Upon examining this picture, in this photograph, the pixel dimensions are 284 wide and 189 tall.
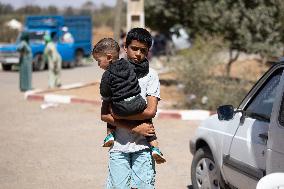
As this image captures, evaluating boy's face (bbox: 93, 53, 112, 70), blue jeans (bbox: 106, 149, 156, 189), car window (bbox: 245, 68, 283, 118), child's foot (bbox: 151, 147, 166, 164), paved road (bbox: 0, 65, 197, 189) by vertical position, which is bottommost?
paved road (bbox: 0, 65, 197, 189)

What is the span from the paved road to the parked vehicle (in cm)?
103

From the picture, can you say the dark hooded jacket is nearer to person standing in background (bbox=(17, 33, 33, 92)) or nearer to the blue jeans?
the blue jeans

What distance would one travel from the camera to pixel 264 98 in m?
5.20

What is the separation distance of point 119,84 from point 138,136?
1.43 feet

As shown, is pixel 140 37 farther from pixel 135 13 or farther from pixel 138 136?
pixel 135 13

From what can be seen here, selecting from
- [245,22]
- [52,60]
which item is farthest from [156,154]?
[52,60]

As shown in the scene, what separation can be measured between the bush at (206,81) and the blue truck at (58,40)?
1264cm

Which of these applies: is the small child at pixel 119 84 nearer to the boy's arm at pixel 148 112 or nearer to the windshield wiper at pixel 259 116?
the boy's arm at pixel 148 112

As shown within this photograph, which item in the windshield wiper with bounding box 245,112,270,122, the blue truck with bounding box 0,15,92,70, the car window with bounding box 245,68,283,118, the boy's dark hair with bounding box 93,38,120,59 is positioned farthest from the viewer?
the blue truck with bounding box 0,15,92,70

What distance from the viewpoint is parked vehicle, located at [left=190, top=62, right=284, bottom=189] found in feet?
14.3

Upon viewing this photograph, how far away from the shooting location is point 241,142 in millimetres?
5016

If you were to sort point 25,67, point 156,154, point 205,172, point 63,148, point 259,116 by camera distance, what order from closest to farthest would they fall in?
point 156,154
point 259,116
point 205,172
point 63,148
point 25,67

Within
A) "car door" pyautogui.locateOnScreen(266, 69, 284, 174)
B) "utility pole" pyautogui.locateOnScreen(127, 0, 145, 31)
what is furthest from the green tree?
"car door" pyautogui.locateOnScreen(266, 69, 284, 174)

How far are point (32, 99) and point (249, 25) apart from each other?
644cm
